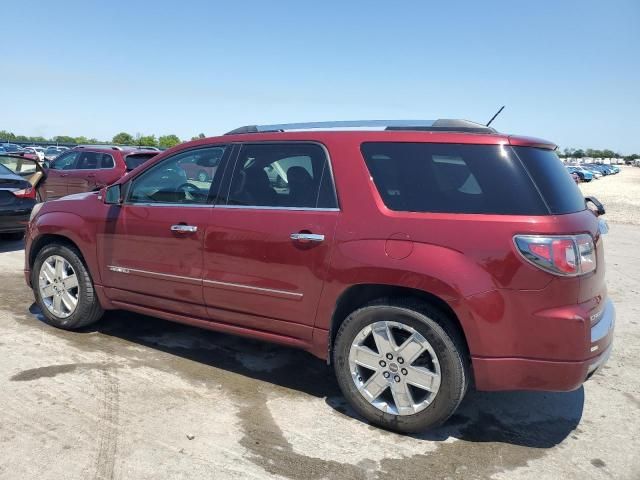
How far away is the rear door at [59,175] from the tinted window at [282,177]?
9454mm

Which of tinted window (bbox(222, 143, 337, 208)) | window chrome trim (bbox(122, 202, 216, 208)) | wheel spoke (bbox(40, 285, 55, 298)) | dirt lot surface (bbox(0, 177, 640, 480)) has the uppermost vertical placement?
tinted window (bbox(222, 143, 337, 208))

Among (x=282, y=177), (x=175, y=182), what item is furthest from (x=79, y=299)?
(x=282, y=177)

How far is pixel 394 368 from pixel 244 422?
98 cm

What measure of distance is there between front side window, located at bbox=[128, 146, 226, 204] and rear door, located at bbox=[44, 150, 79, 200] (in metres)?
8.60

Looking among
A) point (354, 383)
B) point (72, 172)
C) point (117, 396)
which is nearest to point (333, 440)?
point (354, 383)

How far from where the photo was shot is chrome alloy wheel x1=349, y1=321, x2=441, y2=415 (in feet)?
10.5

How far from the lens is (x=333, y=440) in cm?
321

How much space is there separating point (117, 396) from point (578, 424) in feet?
9.91

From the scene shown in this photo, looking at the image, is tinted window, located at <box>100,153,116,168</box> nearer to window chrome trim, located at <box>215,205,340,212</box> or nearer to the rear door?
the rear door

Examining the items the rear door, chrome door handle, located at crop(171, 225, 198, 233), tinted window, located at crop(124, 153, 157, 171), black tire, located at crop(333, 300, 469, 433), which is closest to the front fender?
chrome door handle, located at crop(171, 225, 198, 233)

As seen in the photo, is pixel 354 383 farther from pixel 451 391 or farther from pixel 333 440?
pixel 451 391

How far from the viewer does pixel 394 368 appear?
328cm

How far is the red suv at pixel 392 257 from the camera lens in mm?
2975

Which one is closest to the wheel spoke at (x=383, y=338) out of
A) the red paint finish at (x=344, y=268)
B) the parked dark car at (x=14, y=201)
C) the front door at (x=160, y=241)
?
the red paint finish at (x=344, y=268)
